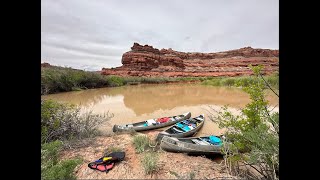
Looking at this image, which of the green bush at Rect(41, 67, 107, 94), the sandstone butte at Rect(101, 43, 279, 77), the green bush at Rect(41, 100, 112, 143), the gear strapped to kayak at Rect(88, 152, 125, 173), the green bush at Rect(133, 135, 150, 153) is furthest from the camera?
the sandstone butte at Rect(101, 43, 279, 77)

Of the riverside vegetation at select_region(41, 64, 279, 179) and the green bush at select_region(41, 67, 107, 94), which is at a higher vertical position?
the green bush at select_region(41, 67, 107, 94)

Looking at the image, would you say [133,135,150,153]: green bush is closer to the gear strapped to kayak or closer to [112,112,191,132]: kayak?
the gear strapped to kayak

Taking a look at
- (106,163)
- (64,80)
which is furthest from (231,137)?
(64,80)

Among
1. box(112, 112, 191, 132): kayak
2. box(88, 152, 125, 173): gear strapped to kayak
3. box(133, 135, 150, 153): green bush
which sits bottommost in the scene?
box(88, 152, 125, 173): gear strapped to kayak

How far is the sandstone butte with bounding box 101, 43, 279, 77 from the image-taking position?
49.3m

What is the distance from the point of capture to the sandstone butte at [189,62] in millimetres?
49334

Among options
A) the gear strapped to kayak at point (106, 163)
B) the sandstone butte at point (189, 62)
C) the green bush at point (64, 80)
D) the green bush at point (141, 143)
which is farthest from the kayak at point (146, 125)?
the sandstone butte at point (189, 62)

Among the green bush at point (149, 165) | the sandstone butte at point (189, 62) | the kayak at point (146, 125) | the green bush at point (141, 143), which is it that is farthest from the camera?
the sandstone butte at point (189, 62)

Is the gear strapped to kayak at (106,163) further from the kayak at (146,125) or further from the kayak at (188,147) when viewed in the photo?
the kayak at (146,125)

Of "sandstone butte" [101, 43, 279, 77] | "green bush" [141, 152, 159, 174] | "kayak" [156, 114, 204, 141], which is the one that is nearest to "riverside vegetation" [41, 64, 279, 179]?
"green bush" [141, 152, 159, 174]
